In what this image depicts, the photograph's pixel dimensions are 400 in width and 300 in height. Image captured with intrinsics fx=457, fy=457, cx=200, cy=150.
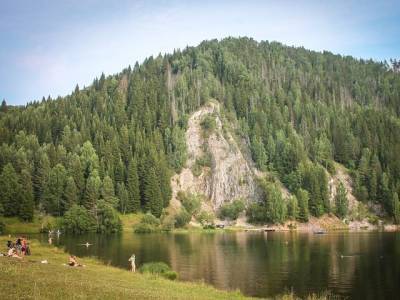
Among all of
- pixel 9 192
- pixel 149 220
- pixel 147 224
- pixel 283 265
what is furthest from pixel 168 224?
pixel 283 265

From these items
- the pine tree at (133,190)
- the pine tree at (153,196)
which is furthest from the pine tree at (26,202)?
the pine tree at (153,196)

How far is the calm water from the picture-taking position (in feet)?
202

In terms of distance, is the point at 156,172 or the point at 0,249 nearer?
the point at 0,249

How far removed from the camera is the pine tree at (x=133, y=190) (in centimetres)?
18375

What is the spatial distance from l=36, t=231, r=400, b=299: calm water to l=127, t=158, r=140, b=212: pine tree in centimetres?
6930

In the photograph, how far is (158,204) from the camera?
615 ft

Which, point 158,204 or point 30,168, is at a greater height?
point 30,168

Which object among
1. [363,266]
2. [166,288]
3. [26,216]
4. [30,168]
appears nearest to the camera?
[166,288]

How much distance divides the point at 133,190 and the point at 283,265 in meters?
111

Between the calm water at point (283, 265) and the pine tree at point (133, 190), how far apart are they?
69.3 m

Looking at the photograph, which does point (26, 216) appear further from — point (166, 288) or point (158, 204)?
point (166, 288)

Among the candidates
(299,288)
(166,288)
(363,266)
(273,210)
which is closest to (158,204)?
(273,210)

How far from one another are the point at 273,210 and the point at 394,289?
135 meters

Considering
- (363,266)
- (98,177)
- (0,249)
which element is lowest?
(363,266)
